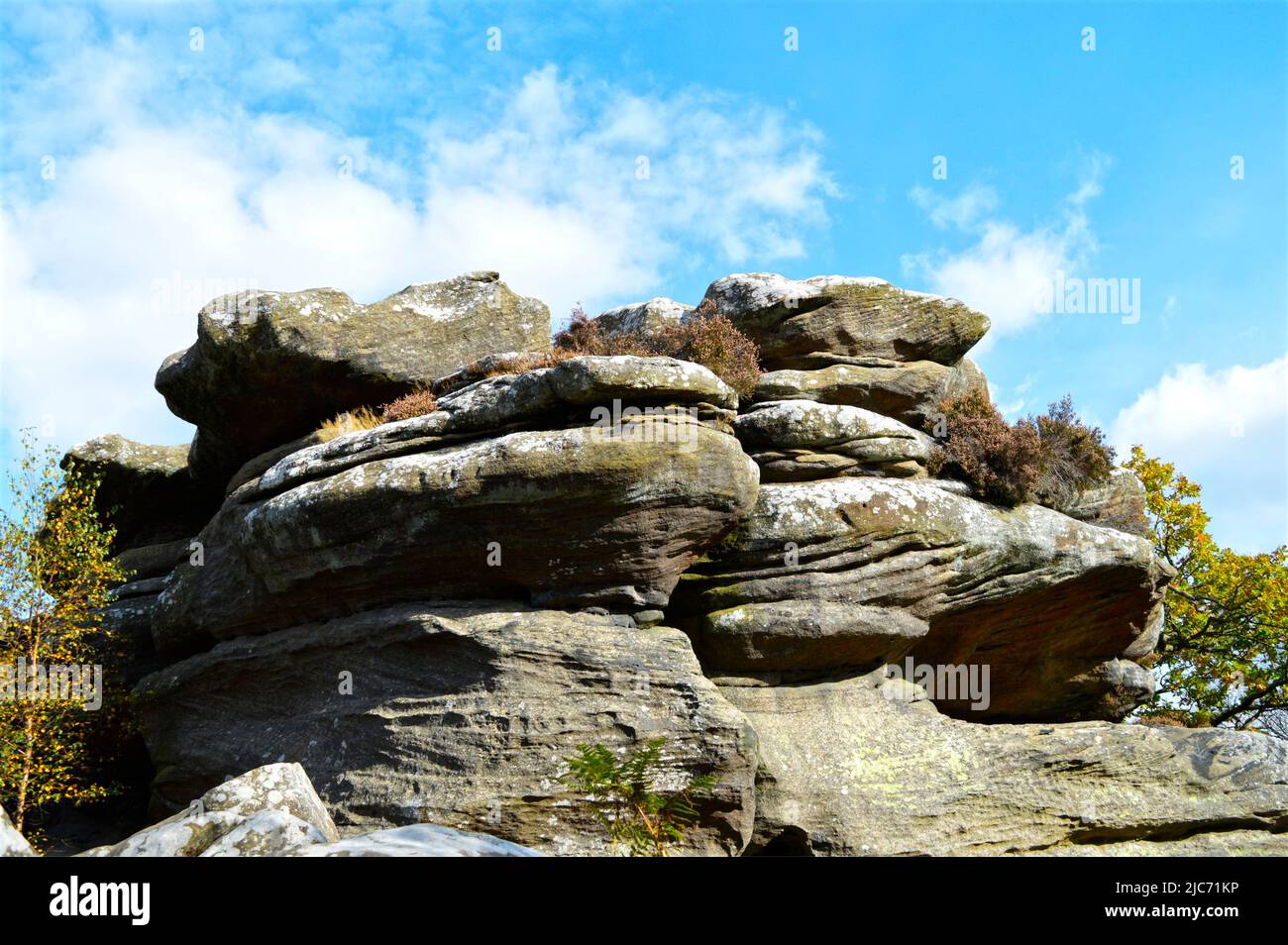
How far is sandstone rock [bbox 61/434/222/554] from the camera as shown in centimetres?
2822

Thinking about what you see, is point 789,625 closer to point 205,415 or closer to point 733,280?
point 733,280

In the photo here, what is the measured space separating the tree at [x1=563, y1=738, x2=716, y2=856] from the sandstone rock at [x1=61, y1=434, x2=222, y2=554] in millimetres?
17526

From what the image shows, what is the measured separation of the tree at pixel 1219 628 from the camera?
32.8 meters

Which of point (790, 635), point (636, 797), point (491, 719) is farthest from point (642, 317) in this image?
point (636, 797)

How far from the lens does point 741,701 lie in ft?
61.7

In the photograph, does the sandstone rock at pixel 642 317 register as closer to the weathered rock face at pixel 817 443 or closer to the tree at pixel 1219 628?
the weathered rock face at pixel 817 443

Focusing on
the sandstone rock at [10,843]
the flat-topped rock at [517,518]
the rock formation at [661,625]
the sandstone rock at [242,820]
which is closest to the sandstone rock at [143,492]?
the rock formation at [661,625]

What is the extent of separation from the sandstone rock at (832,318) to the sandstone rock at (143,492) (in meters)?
16.0

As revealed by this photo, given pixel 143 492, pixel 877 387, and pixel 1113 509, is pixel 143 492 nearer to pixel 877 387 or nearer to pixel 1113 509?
pixel 877 387

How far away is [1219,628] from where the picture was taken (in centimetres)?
3409

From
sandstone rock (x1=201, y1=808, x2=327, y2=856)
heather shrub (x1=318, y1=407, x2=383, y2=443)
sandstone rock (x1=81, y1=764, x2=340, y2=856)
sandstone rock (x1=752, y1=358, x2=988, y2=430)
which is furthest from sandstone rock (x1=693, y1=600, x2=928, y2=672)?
sandstone rock (x1=201, y1=808, x2=327, y2=856)
